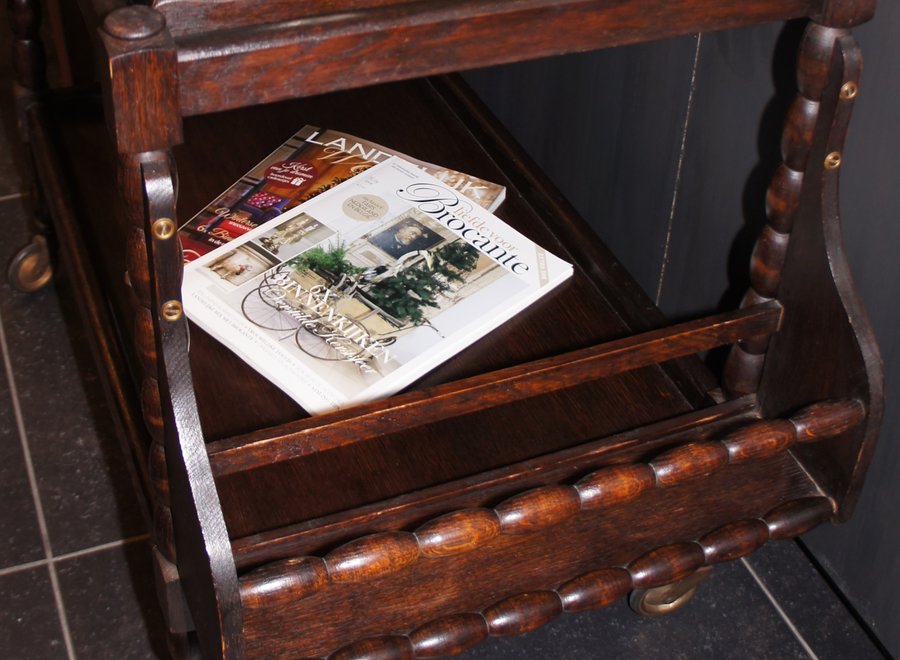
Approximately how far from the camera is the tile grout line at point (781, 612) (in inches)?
49.0

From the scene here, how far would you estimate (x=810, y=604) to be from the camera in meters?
1.29

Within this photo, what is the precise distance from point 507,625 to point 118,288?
53 cm

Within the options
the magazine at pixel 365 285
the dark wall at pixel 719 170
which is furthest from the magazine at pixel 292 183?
the dark wall at pixel 719 170

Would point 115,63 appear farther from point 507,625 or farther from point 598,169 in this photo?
point 598,169

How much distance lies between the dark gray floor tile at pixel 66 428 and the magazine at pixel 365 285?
1.28ft

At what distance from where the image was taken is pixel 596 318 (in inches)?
45.0

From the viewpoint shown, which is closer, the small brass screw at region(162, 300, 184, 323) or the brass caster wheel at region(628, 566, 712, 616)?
the small brass screw at region(162, 300, 184, 323)

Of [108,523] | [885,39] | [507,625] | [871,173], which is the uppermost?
[885,39]

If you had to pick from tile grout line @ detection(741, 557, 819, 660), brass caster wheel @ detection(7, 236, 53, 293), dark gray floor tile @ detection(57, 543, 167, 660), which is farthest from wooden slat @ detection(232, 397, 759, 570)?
brass caster wheel @ detection(7, 236, 53, 293)

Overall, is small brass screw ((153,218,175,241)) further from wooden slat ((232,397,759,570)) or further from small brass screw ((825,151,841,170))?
small brass screw ((825,151,841,170))

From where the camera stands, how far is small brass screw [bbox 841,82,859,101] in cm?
83

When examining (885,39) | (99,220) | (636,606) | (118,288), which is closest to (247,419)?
(118,288)

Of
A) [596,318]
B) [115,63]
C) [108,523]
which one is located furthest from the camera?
[108,523]

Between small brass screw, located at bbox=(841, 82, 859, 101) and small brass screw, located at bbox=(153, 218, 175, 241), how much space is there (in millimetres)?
465
